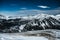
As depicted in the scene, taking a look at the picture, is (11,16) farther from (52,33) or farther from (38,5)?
(52,33)

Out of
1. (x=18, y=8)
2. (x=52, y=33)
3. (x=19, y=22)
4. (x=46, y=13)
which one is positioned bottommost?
(x=52, y=33)

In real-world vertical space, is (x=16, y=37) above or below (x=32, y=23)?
below

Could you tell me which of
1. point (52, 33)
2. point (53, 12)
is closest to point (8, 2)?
point (53, 12)

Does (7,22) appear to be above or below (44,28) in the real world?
above

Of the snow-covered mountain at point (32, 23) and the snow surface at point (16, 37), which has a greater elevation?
the snow-covered mountain at point (32, 23)

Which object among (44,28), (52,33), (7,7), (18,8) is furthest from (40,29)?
(7,7)

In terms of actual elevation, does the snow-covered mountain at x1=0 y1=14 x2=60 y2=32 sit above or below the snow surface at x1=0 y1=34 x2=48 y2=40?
above
